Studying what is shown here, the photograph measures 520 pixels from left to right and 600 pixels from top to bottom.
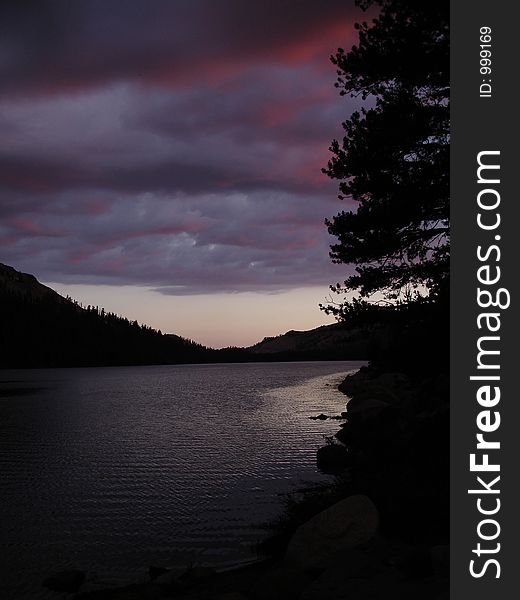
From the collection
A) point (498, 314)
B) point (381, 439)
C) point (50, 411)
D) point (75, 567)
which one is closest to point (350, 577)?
point (498, 314)

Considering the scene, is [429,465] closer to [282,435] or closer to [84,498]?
[84,498]

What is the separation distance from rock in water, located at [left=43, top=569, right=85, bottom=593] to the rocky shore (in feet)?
0.07

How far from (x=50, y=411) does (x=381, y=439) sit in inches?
1932

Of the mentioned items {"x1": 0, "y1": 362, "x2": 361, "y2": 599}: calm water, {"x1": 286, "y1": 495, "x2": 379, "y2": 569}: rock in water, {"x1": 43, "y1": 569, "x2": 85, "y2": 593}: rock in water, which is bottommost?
{"x1": 0, "y1": 362, "x2": 361, "y2": 599}: calm water

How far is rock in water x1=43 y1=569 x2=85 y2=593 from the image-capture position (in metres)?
13.2

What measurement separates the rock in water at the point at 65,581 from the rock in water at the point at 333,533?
16.7ft

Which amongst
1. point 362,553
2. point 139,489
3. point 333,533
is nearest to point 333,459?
point 139,489

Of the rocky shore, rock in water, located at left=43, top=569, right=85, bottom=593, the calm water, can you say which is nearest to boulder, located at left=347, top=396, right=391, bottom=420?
the calm water

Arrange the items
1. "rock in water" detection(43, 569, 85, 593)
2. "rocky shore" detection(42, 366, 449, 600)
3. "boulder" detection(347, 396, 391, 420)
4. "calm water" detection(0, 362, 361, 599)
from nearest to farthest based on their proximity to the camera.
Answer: "rocky shore" detection(42, 366, 449, 600) < "rock in water" detection(43, 569, 85, 593) < "calm water" detection(0, 362, 361, 599) < "boulder" detection(347, 396, 391, 420)

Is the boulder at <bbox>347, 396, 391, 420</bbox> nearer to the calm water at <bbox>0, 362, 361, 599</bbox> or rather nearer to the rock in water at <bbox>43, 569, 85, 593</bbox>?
the calm water at <bbox>0, 362, 361, 599</bbox>

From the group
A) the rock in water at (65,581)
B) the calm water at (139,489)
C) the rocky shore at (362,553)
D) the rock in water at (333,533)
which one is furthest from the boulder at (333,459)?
the rock in water at (333,533)

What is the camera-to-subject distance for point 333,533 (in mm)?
11367

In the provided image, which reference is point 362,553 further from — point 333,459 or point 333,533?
point 333,459

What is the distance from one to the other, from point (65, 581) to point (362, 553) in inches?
275
